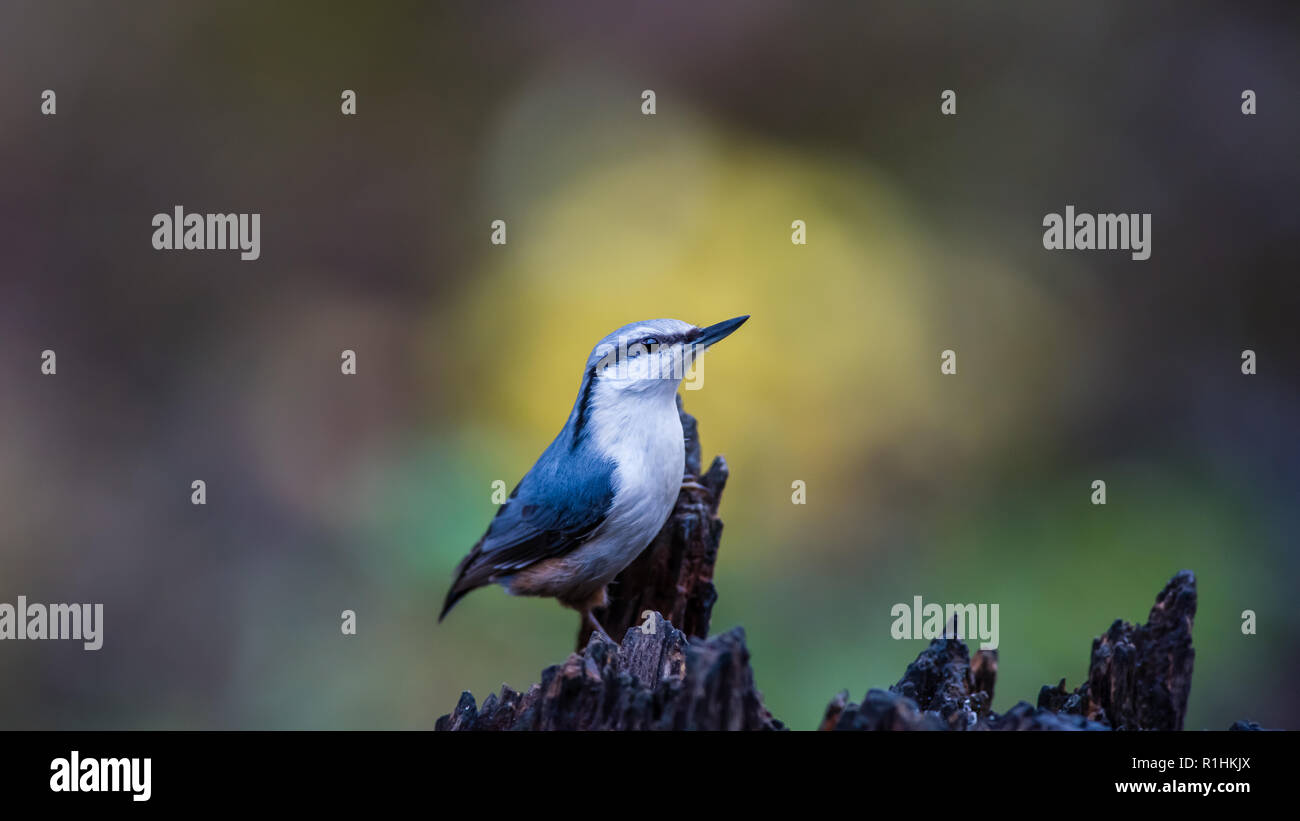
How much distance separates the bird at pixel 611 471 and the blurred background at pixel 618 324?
189cm

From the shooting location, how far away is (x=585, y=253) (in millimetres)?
6523

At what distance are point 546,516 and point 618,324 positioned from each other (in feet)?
7.94

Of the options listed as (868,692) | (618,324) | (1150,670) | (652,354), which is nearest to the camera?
(868,692)

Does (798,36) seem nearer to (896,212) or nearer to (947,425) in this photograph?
(896,212)

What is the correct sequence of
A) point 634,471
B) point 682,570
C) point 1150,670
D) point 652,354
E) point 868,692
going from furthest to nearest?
point 682,570, point 652,354, point 634,471, point 1150,670, point 868,692

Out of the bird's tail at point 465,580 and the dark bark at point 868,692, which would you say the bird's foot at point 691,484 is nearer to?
the bird's tail at point 465,580

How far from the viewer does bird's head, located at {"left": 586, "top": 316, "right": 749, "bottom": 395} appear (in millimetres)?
3781

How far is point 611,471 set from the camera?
12.2 ft

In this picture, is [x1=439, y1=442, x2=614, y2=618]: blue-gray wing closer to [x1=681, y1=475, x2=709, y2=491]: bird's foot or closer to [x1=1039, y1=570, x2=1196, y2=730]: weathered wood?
[x1=681, y1=475, x2=709, y2=491]: bird's foot

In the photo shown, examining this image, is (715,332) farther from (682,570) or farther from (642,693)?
(642,693)

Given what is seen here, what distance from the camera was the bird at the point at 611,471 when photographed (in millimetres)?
3711

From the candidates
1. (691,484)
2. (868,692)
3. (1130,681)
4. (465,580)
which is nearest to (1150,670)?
(1130,681)

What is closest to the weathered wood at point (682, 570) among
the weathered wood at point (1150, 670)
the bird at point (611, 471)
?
the bird at point (611, 471)

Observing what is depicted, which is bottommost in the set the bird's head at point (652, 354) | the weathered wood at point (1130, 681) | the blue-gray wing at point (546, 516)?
the weathered wood at point (1130, 681)
